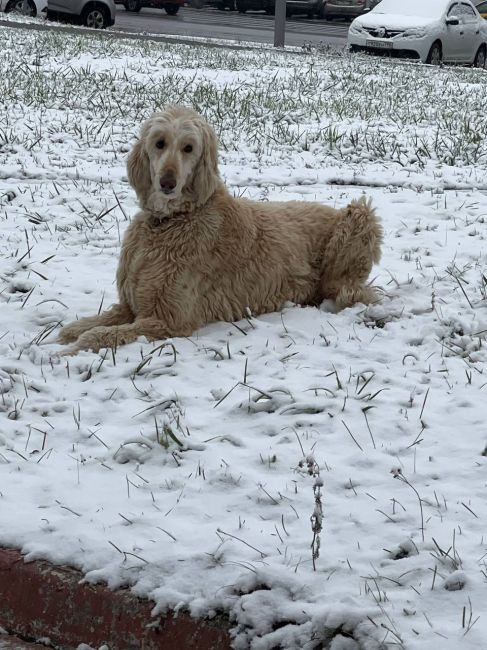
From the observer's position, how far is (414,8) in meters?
23.3

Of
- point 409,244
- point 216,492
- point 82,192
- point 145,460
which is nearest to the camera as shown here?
point 216,492

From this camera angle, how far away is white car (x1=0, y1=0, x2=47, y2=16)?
26.6 m

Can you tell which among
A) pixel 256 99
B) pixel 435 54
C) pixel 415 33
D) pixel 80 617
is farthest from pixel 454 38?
pixel 80 617

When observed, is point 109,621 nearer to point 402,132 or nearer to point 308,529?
point 308,529

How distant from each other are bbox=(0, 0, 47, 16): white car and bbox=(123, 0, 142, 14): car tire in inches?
318

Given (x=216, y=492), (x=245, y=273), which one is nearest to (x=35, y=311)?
(x=245, y=273)

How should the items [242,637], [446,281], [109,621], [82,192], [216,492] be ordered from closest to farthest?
Answer: [242,637], [109,621], [216,492], [446,281], [82,192]

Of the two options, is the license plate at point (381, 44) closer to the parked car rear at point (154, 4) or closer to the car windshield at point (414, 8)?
the car windshield at point (414, 8)

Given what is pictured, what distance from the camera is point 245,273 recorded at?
572cm

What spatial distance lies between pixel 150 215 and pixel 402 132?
5.84m

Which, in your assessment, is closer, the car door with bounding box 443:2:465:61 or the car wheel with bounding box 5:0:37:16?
the car door with bounding box 443:2:465:61

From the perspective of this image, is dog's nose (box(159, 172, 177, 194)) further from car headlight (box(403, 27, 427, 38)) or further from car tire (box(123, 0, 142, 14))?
car tire (box(123, 0, 142, 14))

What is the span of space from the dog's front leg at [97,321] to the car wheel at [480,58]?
21335mm

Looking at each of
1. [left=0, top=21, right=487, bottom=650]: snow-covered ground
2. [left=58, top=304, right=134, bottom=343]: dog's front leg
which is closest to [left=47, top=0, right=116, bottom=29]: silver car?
[left=0, top=21, right=487, bottom=650]: snow-covered ground
